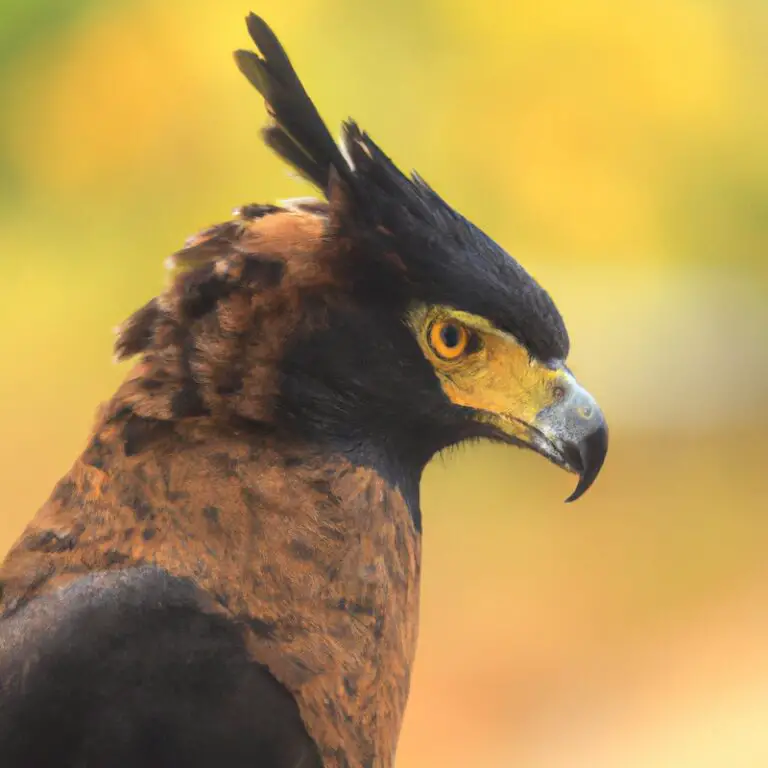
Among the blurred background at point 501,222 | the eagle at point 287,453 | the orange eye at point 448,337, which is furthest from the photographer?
the blurred background at point 501,222

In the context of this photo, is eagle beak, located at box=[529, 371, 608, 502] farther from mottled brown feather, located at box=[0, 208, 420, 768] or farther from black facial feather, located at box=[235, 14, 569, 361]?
mottled brown feather, located at box=[0, 208, 420, 768]

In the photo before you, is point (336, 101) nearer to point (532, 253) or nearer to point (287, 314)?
point (532, 253)

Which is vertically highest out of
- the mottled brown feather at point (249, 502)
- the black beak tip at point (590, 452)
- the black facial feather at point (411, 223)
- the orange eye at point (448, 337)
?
the black facial feather at point (411, 223)

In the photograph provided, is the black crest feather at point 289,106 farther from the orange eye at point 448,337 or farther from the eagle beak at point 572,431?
the eagle beak at point 572,431

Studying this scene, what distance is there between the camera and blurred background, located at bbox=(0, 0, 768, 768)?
2338 millimetres

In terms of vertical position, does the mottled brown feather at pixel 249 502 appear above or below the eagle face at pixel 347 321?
below

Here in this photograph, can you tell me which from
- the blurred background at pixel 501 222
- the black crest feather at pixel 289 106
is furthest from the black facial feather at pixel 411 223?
the blurred background at pixel 501 222

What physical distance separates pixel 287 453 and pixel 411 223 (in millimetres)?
216

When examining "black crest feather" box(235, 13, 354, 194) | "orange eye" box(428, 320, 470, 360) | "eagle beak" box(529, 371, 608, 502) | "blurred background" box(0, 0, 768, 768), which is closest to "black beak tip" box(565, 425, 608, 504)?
"eagle beak" box(529, 371, 608, 502)

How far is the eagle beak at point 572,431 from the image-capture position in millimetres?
884

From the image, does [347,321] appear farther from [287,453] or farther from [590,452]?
[590,452]

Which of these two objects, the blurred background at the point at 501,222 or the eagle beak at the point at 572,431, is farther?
the blurred background at the point at 501,222

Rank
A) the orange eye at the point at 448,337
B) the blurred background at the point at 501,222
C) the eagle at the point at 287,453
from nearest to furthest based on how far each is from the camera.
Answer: the eagle at the point at 287,453
the orange eye at the point at 448,337
the blurred background at the point at 501,222

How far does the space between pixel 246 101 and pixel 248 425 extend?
169cm
